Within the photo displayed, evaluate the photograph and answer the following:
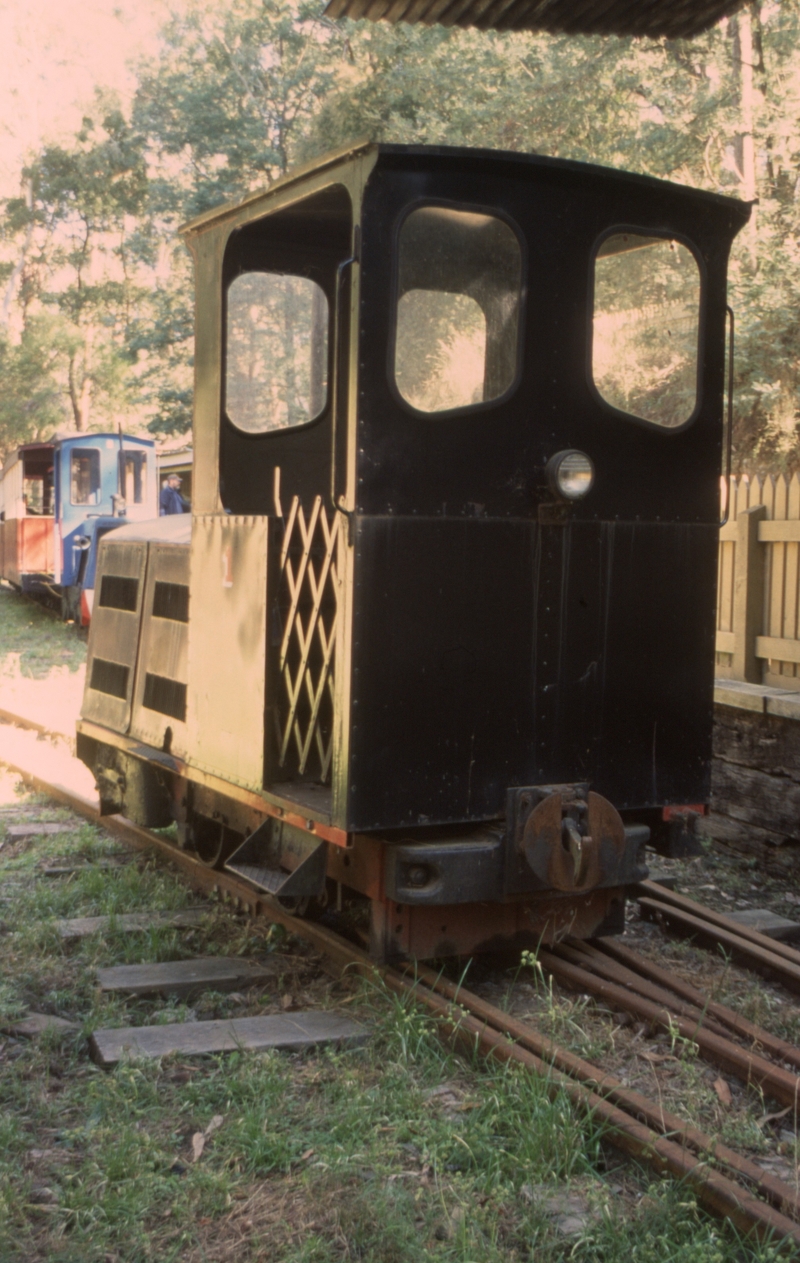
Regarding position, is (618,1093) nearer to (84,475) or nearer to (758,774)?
(758,774)

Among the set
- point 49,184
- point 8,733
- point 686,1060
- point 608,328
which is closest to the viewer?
point 686,1060

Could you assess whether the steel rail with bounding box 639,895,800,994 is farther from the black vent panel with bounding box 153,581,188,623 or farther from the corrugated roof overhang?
the corrugated roof overhang

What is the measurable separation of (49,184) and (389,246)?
136 feet

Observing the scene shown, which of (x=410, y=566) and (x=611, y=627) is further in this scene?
(x=611, y=627)

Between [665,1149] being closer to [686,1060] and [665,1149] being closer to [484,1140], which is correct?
[484,1140]

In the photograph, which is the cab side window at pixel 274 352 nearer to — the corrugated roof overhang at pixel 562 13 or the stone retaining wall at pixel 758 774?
the corrugated roof overhang at pixel 562 13

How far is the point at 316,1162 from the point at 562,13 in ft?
16.6

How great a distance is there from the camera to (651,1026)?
4.20m

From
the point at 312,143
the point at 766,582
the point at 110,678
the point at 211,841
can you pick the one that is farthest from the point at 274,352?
the point at 312,143

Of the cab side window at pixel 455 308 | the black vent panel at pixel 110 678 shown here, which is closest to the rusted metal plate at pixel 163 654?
the black vent panel at pixel 110 678

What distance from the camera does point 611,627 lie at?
4.75m

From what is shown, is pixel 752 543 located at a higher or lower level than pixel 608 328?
lower

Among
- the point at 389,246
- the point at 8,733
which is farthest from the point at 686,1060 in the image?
the point at 8,733

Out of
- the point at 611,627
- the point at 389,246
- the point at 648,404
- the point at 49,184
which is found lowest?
the point at 611,627
